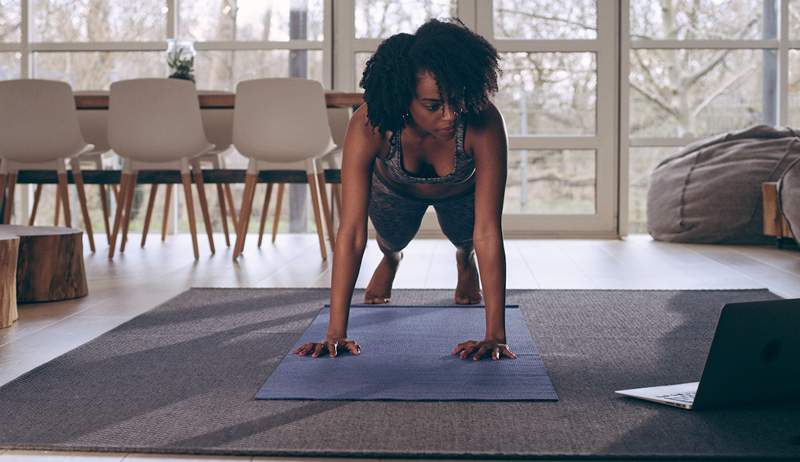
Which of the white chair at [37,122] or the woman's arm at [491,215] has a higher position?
the white chair at [37,122]

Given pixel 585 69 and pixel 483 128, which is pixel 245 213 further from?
pixel 585 69

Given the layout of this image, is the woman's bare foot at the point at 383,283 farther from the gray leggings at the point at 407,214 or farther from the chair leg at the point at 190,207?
the chair leg at the point at 190,207

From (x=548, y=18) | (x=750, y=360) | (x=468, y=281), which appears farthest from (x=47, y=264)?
(x=548, y=18)

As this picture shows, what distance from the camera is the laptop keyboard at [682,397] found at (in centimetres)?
160

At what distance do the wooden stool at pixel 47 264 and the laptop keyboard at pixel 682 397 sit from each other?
206 cm

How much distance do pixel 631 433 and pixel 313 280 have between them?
2207 mm

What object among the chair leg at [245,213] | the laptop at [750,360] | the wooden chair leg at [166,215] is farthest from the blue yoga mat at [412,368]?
the wooden chair leg at [166,215]

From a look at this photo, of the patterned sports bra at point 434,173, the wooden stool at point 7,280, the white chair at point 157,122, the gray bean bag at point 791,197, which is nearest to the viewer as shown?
the patterned sports bra at point 434,173

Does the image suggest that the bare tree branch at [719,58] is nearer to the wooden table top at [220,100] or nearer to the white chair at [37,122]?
the wooden table top at [220,100]

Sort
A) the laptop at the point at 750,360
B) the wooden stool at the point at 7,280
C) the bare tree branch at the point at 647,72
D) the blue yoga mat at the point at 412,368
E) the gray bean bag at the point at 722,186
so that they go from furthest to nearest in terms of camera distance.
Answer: the bare tree branch at the point at 647,72 < the gray bean bag at the point at 722,186 < the wooden stool at the point at 7,280 < the blue yoga mat at the point at 412,368 < the laptop at the point at 750,360

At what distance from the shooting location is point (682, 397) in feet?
5.35

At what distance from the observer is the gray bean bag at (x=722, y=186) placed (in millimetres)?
4969

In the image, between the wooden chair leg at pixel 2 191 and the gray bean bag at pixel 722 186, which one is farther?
the gray bean bag at pixel 722 186

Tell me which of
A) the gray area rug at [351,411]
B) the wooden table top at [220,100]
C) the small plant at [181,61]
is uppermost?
the small plant at [181,61]
